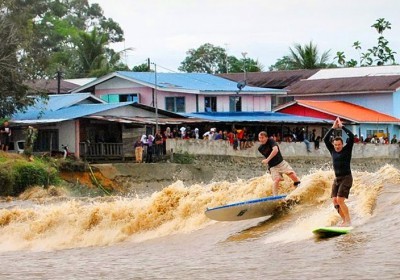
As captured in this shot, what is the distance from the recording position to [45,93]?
43.9 metres

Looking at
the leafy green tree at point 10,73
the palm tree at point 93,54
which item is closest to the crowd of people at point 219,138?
the leafy green tree at point 10,73

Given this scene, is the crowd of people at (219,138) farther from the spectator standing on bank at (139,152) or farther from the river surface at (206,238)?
the river surface at (206,238)

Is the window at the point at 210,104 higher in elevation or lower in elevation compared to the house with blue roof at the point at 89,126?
Result: higher

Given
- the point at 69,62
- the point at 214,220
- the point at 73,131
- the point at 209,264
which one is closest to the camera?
the point at 209,264

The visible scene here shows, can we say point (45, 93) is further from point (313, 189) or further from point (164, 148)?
point (313, 189)

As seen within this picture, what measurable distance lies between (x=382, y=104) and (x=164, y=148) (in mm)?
19835

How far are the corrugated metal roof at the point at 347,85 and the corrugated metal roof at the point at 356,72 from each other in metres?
1.67

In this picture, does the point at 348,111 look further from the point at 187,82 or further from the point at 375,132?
the point at 187,82

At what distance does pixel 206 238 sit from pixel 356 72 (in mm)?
46396

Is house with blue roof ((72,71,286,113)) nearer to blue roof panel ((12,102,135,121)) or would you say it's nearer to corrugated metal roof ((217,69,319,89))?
blue roof panel ((12,102,135,121))

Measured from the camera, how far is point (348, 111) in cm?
5484

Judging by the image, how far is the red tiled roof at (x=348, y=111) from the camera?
53062 mm

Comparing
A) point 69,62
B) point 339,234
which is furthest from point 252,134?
point 339,234

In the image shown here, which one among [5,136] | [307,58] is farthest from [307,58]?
[5,136]
